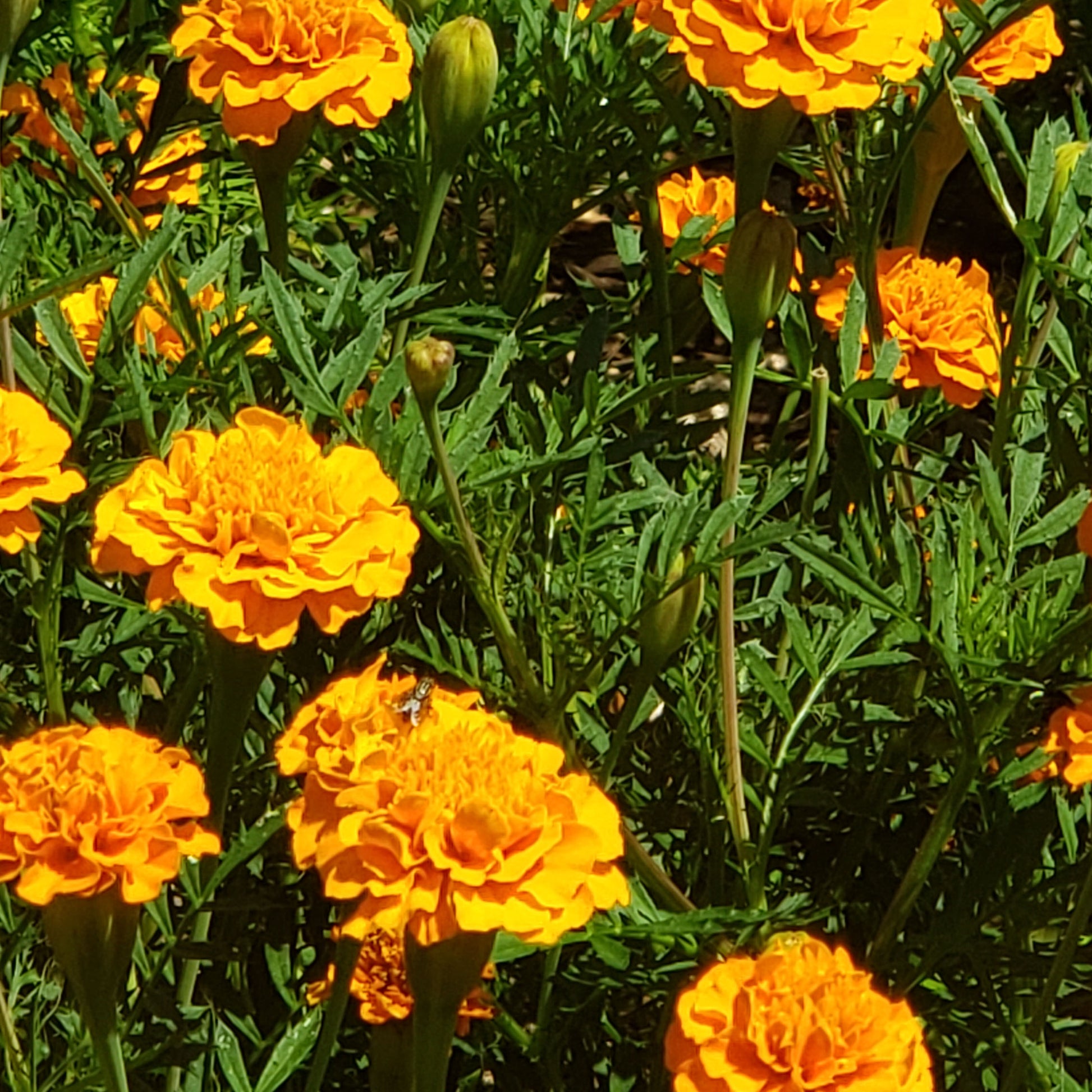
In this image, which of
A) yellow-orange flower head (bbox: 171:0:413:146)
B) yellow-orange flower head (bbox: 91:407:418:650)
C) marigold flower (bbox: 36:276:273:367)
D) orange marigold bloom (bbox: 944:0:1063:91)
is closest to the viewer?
yellow-orange flower head (bbox: 91:407:418:650)

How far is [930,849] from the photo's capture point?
3.19 ft

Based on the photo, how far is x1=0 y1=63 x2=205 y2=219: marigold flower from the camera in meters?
1.43

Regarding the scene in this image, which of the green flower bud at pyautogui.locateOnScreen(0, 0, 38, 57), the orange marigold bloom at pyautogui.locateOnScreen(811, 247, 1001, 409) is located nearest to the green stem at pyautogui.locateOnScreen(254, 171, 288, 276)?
the green flower bud at pyautogui.locateOnScreen(0, 0, 38, 57)

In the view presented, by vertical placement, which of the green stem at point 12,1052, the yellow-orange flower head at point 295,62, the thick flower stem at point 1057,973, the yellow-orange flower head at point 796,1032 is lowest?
the green stem at point 12,1052

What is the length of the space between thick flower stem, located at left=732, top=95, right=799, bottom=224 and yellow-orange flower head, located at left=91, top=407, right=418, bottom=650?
259 millimetres

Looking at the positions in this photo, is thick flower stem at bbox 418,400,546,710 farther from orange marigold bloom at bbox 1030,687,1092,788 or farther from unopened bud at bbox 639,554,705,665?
orange marigold bloom at bbox 1030,687,1092,788

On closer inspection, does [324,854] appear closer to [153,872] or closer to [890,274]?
[153,872]

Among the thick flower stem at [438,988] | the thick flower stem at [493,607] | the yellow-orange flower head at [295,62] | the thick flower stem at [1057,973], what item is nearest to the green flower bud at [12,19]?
the yellow-orange flower head at [295,62]

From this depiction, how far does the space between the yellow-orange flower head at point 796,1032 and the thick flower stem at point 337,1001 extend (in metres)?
0.15

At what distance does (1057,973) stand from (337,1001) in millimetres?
366

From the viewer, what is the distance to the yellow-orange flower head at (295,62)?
1067 millimetres

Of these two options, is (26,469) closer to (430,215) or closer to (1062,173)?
(430,215)

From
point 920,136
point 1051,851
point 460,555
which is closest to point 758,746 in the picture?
point 460,555

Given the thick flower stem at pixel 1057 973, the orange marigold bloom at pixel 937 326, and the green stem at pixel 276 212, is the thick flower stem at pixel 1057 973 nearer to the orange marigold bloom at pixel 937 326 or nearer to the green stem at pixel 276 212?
the orange marigold bloom at pixel 937 326
